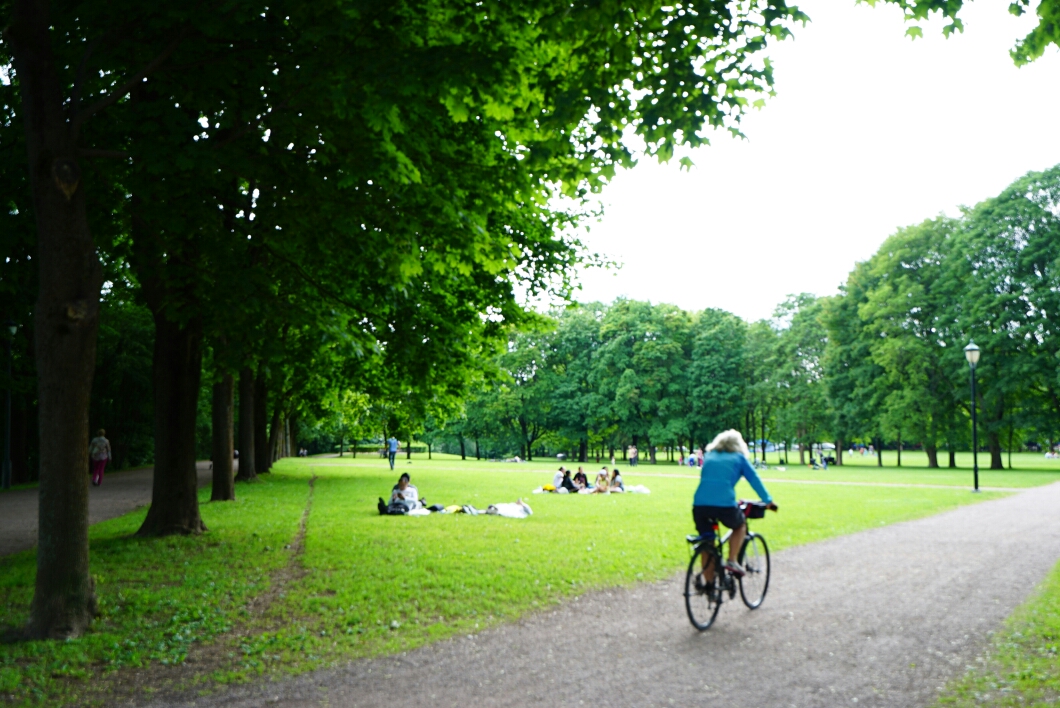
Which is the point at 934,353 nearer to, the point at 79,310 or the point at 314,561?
the point at 314,561

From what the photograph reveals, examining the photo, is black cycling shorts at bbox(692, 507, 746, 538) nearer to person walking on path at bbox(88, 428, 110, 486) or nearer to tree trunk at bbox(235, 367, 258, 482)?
tree trunk at bbox(235, 367, 258, 482)

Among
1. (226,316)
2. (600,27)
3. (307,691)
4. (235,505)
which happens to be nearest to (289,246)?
(226,316)

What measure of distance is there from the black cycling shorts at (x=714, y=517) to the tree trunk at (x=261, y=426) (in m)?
22.0

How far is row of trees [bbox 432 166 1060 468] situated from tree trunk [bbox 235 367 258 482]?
8.34 meters

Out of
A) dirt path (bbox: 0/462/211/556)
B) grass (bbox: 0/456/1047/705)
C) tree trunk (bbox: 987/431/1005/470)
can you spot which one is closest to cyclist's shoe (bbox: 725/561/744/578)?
grass (bbox: 0/456/1047/705)

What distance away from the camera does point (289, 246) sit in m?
11.7

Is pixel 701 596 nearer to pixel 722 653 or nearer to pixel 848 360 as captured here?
pixel 722 653

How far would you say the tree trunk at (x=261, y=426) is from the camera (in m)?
31.1

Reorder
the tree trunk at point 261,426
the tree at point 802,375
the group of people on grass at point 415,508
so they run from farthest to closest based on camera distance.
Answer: the tree at point 802,375 → the tree trunk at point 261,426 → the group of people on grass at point 415,508

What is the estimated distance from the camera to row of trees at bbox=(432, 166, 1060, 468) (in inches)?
1882

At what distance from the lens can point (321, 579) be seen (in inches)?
421

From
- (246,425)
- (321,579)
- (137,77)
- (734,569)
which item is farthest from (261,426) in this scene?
(734,569)

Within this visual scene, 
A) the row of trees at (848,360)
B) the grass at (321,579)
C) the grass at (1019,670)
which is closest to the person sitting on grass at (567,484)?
the row of trees at (848,360)

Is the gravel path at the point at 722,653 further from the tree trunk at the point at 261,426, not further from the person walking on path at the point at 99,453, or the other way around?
the person walking on path at the point at 99,453
